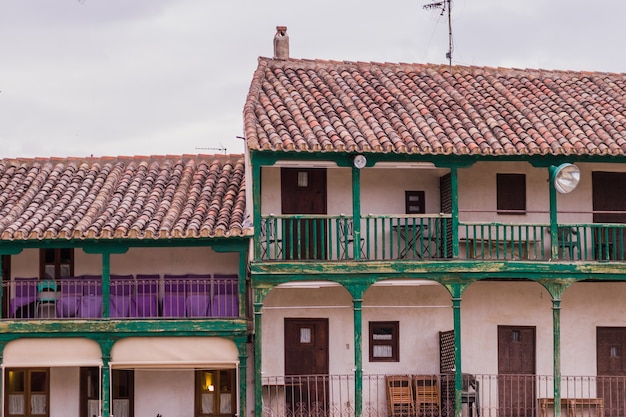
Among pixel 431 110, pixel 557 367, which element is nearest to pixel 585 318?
pixel 557 367

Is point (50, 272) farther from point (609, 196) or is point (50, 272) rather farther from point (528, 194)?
point (609, 196)

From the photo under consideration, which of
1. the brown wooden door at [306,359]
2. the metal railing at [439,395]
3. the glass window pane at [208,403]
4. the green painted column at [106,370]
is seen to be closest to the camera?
the green painted column at [106,370]

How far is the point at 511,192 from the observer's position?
2723 centimetres

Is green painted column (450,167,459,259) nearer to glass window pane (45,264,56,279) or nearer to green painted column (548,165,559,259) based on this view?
green painted column (548,165,559,259)

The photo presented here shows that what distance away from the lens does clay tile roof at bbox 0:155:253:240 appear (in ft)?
82.3

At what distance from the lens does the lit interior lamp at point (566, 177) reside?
25.1 metres

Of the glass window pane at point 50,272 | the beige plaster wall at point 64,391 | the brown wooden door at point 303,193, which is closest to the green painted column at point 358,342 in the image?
the brown wooden door at point 303,193

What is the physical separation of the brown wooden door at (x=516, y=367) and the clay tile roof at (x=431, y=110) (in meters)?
4.28

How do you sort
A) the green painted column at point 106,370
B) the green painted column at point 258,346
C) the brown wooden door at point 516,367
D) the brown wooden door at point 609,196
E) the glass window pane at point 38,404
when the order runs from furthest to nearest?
the brown wooden door at point 609,196, the brown wooden door at point 516,367, the glass window pane at point 38,404, the green painted column at point 106,370, the green painted column at point 258,346

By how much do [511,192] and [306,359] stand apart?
5.67 metres

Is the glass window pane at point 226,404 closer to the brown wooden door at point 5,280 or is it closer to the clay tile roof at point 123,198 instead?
the clay tile roof at point 123,198

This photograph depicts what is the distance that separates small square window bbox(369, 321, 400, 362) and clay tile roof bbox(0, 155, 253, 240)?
12.4 feet

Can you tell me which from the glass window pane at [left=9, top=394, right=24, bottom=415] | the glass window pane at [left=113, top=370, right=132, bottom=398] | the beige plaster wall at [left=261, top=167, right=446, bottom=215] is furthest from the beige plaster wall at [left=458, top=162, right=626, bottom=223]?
the glass window pane at [left=9, top=394, right=24, bottom=415]

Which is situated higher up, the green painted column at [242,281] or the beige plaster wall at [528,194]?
the beige plaster wall at [528,194]
